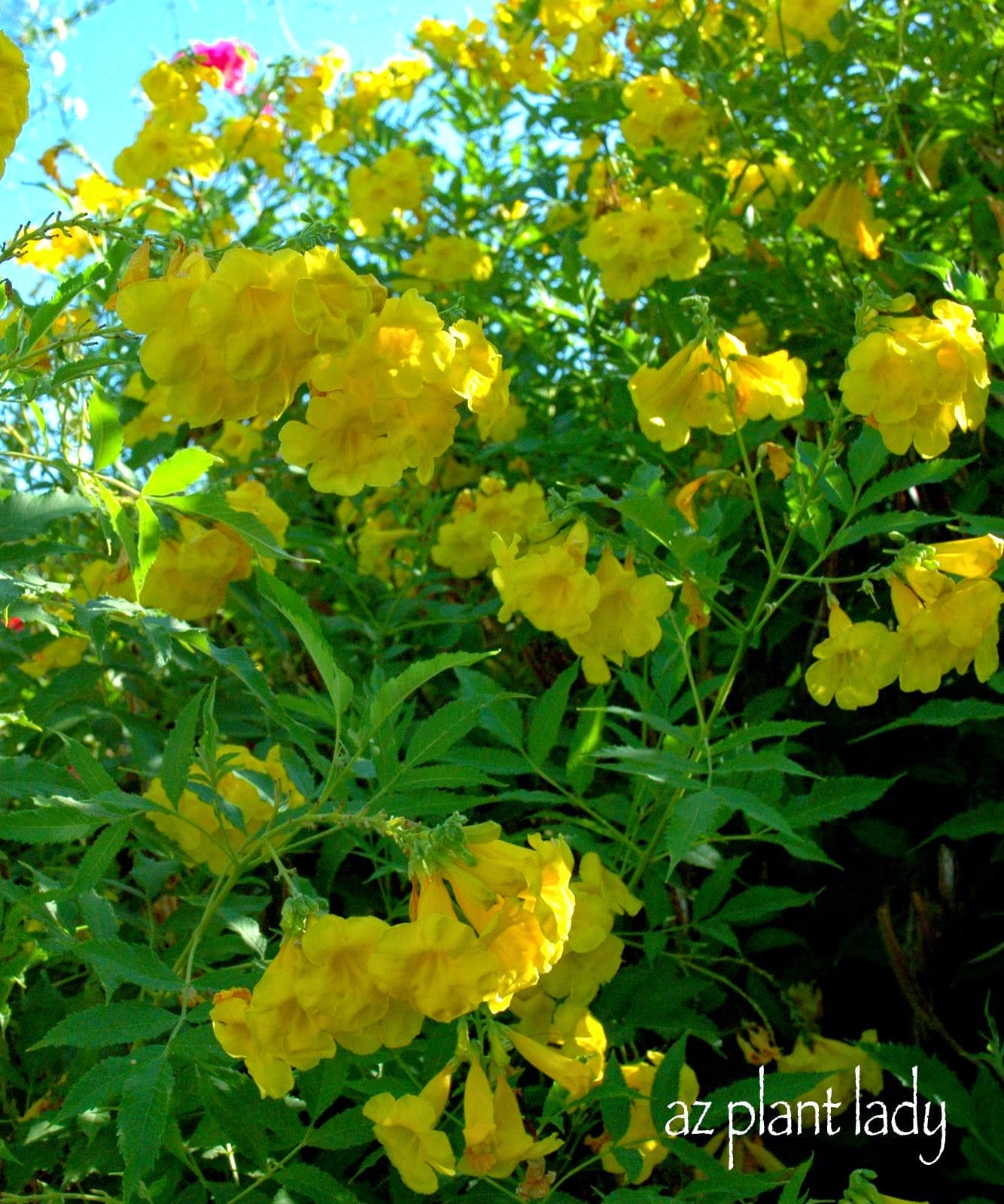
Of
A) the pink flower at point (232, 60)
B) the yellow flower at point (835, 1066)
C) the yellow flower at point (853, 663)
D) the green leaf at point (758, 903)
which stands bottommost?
the yellow flower at point (835, 1066)

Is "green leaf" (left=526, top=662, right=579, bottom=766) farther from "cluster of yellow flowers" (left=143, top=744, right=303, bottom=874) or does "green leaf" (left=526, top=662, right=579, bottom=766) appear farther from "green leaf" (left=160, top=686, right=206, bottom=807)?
"green leaf" (left=160, top=686, right=206, bottom=807)

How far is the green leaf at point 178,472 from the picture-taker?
130cm

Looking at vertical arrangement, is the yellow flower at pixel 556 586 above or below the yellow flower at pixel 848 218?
below

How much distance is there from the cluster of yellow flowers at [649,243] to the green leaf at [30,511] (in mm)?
1347

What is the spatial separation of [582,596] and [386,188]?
7.36ft

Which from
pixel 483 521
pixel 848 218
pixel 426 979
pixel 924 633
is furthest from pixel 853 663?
pixel 848 218

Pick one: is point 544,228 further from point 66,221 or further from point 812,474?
point 66,221

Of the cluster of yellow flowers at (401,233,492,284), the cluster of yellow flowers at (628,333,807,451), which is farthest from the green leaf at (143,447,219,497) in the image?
the cluster of yellow flowers at (401,233,492,284)

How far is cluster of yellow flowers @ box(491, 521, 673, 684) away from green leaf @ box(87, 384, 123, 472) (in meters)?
0.44

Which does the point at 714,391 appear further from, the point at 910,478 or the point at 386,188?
the point at 386,188

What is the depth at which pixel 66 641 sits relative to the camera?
1971 mm

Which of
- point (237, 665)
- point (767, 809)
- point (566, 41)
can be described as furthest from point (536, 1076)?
point (566, 41)

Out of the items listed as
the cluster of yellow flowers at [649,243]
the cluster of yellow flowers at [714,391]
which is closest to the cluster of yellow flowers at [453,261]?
the cluster of yellow flowers at [649,243]

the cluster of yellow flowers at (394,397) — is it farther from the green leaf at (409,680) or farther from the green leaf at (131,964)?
the green leaf at (131,964)
